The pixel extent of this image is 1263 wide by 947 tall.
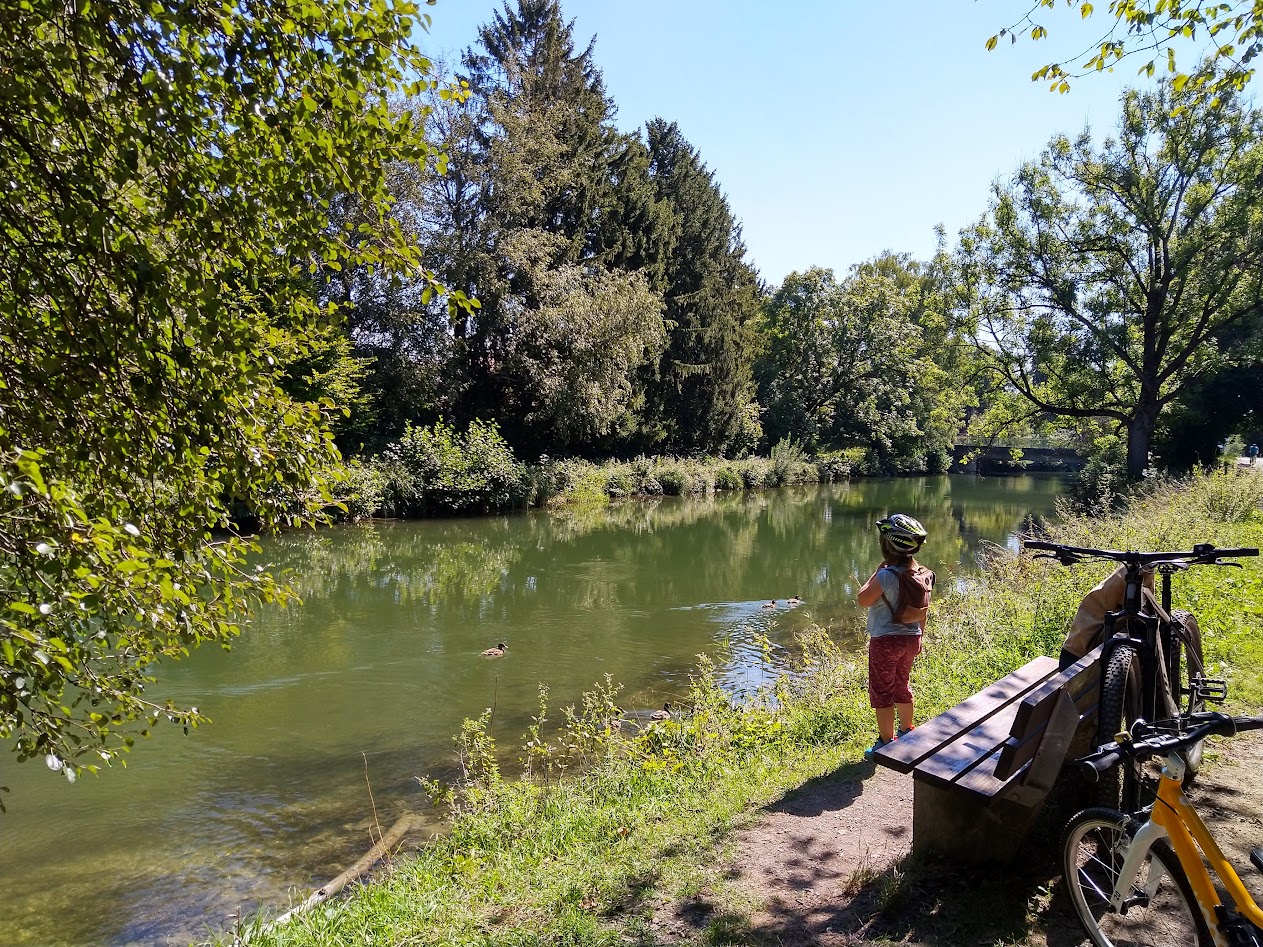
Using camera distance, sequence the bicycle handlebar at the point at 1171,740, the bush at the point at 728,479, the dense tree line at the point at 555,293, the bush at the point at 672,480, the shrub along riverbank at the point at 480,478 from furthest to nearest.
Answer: the bush at the point at 728,479 < the bush at the point at 672,480 < the dense tree line at the point at 555,293 < the shrub along riverbank at the point at 480,478 < the bicycle handlebar at the point at 1171,740

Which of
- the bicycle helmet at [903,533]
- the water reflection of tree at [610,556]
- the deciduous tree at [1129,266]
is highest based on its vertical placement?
A: the deciduous tree at [1129,266]

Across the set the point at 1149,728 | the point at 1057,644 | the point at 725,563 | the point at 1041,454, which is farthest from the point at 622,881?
the point at 1041,454

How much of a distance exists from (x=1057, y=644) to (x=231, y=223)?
712 cm

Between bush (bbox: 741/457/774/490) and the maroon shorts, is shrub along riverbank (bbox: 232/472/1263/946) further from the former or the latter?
bush (bbox: 741/457/774/490)

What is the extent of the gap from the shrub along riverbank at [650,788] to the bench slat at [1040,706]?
1.57 metres

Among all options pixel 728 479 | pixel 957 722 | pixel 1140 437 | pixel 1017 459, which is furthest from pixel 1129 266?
pixel 1017 459

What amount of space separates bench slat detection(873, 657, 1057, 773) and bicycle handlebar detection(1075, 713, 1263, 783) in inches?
42.2

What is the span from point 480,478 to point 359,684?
16.6 m

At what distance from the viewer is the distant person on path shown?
504 cm

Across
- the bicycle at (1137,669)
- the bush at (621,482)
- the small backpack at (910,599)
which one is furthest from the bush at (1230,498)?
the bush at (621,482)

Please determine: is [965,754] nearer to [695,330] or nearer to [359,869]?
[359,869]

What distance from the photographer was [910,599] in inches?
198

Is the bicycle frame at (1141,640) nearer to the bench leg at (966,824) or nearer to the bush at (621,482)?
the bench leg at (966,824)

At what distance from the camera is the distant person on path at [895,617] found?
16.5 ft
